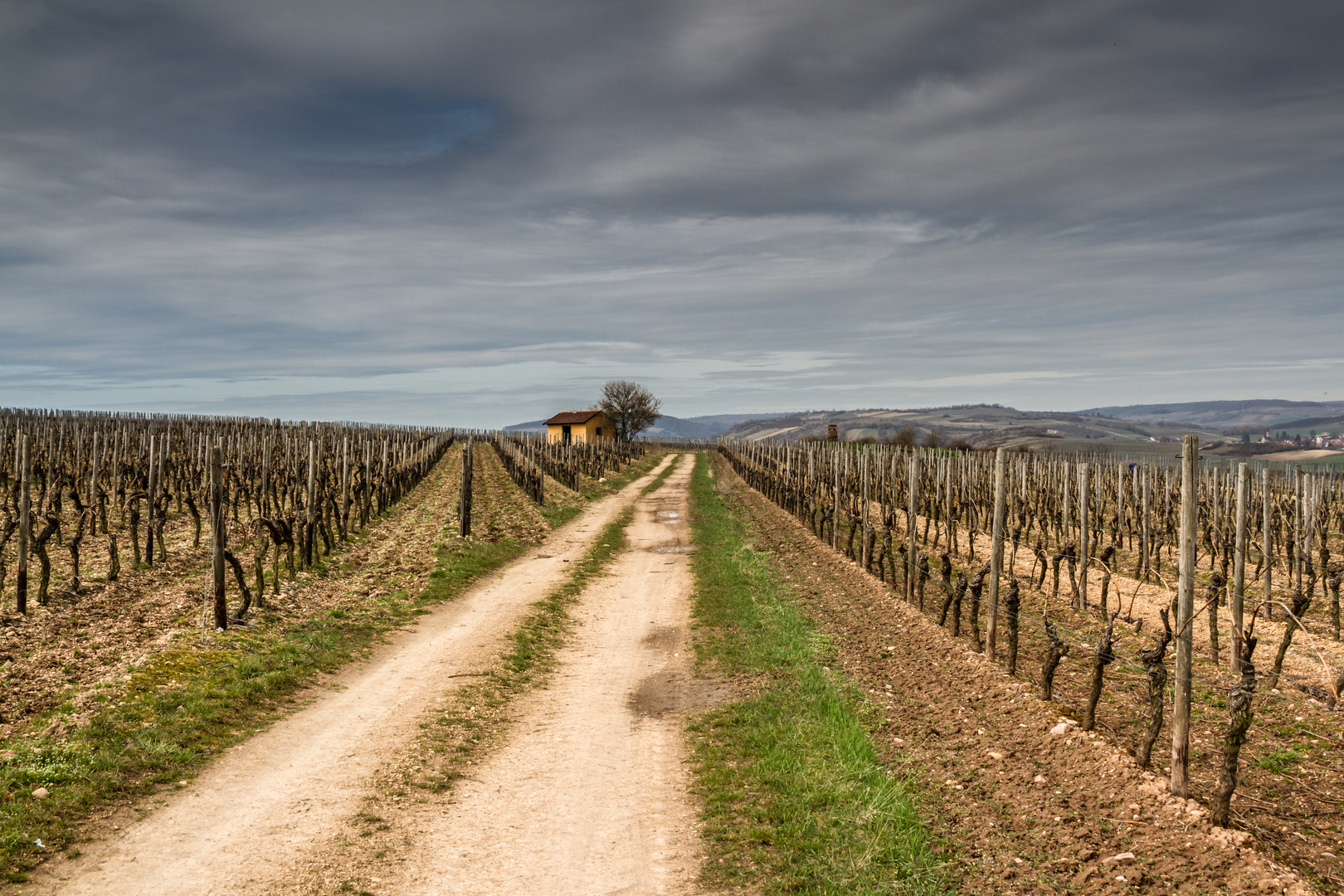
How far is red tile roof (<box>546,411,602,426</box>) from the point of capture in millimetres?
83375

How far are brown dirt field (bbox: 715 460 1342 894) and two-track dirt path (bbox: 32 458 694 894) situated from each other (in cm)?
228

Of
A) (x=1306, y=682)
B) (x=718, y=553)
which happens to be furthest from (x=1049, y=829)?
(x=718, y=553)

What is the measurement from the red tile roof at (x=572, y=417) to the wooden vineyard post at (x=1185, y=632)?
3057 inches

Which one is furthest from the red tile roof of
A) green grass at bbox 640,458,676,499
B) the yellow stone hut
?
green grass at bbox 640,458,676,499

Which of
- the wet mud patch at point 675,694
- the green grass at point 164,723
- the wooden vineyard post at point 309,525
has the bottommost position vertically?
the wet mud patch at point 675,694

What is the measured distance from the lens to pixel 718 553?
63.2 feet

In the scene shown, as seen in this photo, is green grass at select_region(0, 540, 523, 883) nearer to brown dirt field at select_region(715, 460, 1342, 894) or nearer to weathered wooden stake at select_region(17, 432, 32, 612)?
weathered wooden stake at select_region(17, 432, 32, 612)

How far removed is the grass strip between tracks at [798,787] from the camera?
511cm

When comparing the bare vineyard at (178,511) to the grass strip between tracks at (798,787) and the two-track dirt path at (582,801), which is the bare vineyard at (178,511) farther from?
the grass strip between tracks at (798,787)

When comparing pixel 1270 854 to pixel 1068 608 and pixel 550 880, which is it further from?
pixel 1068 608

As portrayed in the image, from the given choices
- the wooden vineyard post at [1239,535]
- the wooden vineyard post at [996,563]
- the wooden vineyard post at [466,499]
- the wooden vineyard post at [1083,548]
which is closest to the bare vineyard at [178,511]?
the wooden vineyard post at [466,499]

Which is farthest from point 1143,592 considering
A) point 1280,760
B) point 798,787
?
point 798,787

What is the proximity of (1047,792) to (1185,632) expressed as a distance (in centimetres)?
169

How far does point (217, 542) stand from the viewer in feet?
33.9
